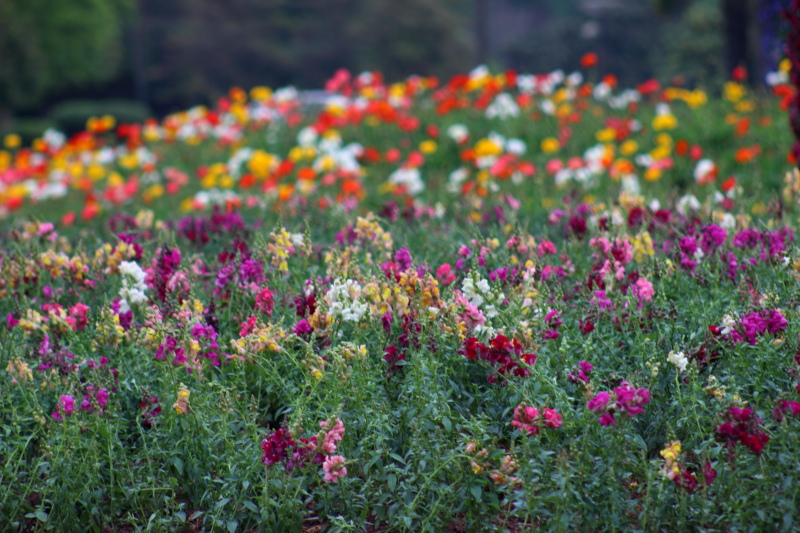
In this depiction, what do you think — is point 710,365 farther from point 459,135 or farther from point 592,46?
point 592,46

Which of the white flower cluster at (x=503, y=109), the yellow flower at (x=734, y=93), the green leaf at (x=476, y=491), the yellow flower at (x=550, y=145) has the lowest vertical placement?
the green leaf at (x=476, y=491)

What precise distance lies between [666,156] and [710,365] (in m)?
5.25

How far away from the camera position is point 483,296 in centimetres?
305

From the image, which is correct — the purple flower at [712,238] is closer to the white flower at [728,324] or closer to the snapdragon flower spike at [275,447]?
the white flower at [728,324]

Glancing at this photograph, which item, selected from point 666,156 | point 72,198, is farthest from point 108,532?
point 72,198

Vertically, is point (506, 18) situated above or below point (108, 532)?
above

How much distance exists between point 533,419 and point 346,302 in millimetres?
820

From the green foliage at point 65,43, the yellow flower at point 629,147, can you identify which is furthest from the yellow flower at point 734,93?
the green foliage at point 65,43

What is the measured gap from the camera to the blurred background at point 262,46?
92.2 feet

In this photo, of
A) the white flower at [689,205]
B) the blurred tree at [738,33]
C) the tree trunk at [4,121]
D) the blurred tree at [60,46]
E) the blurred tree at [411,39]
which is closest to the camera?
the white flower at [689,205]

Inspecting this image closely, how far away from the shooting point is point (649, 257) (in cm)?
360

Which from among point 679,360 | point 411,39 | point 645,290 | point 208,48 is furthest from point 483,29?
point 679,360

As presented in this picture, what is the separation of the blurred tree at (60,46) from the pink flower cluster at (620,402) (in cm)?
2333

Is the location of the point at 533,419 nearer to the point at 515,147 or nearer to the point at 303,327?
the point at 303,327
